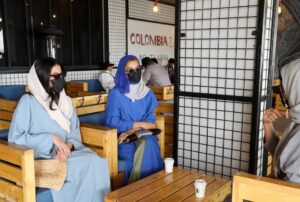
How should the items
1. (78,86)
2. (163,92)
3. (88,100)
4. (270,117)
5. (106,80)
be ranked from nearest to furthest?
(270,117) < (88,100) < (163,92) < (78,86) < (106,80)

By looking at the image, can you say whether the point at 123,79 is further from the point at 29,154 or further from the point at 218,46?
the point at 29,154

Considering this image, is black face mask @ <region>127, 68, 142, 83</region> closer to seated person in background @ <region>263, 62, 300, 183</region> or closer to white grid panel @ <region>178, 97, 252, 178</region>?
white grid panel @ <region>178, 97, 252, 178</region>

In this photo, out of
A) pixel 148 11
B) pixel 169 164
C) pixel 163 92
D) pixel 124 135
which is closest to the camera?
pixel 169 164

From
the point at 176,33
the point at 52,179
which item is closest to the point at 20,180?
the point at 52,179

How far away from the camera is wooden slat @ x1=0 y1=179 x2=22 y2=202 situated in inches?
82.6

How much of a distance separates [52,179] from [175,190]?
0.84 meters

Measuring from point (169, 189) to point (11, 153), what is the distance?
Result: 105cm

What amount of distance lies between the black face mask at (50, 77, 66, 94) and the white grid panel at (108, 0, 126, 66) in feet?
14.0

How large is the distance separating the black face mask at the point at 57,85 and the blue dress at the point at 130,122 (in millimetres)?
542

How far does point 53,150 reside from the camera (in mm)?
2430

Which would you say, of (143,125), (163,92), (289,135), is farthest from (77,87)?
(289,135)

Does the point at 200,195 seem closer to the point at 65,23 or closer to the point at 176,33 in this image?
the point at 176,33

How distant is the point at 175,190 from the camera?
6.78 ft

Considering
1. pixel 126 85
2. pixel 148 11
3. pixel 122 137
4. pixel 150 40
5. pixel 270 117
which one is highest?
pixel 148 11
